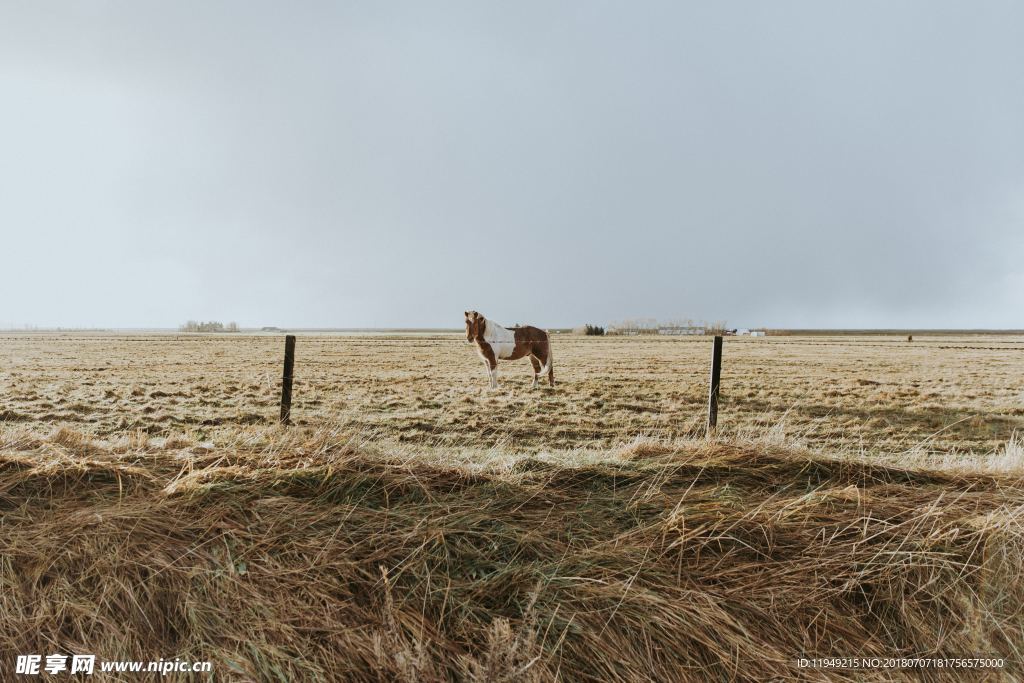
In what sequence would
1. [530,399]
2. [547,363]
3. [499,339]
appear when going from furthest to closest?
→ 1. [547,363]
2. [499,339]
3. [530,399]

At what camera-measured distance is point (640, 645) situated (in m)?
1.78

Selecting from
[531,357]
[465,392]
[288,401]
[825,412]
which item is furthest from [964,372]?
[288,401]

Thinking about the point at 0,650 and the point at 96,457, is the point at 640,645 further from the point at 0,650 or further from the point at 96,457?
the point at 96,457

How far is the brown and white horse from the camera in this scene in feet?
33.6

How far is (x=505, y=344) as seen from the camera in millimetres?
10953

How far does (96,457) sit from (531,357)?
9441mm

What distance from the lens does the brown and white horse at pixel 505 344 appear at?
33.6 feet

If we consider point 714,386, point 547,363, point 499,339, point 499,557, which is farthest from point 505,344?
point 499,557

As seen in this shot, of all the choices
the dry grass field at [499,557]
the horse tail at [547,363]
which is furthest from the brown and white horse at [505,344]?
the dry grass field at [499,557]

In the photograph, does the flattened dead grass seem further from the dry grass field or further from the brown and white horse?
the brown and white horse

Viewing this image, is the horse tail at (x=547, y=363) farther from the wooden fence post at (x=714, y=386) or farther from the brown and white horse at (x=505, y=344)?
the wooden fence post at (x=714, y=386)

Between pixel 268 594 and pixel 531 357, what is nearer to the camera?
pixel 268 594

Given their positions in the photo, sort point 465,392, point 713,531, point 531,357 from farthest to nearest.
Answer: point 531,357 < point 465,392 < point 713,531

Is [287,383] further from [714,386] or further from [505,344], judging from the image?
[714,386]
